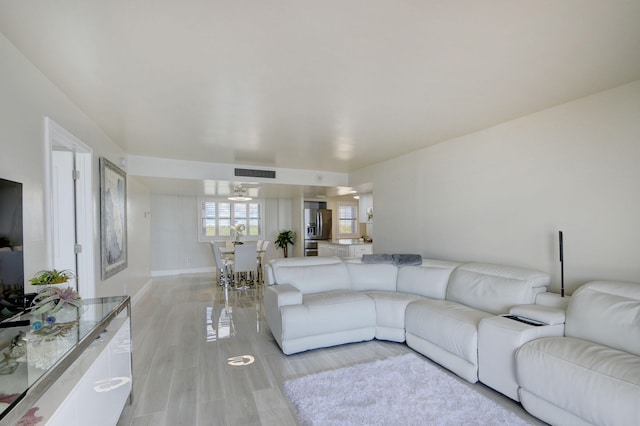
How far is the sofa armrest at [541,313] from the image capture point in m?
2.30

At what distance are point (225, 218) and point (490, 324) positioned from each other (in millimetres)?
7520

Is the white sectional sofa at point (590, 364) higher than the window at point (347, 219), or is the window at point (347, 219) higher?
the window at point (347, 219)

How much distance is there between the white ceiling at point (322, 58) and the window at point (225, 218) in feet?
→ 16.3

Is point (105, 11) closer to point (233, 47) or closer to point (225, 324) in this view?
point (233, 47)

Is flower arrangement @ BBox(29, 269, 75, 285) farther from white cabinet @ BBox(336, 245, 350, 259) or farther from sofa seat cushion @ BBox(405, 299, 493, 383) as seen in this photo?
white cabinet @ BBox(336, 245, 350, 259)

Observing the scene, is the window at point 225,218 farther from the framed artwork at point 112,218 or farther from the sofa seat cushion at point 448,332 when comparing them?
the sofa seat cushion at point 448,332

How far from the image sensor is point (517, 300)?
9.04 ft

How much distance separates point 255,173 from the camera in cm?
577

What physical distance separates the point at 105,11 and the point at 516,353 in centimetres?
333

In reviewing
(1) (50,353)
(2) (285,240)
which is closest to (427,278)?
(1) (50,353)

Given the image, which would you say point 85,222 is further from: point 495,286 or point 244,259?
point 495,286

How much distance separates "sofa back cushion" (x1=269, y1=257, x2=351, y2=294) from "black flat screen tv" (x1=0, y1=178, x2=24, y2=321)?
2310 mm

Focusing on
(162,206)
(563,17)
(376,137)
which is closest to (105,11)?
(563,17)

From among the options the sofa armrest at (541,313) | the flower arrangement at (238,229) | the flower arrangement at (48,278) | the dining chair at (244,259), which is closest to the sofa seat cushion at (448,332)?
the sofa armrest at (541,313)
